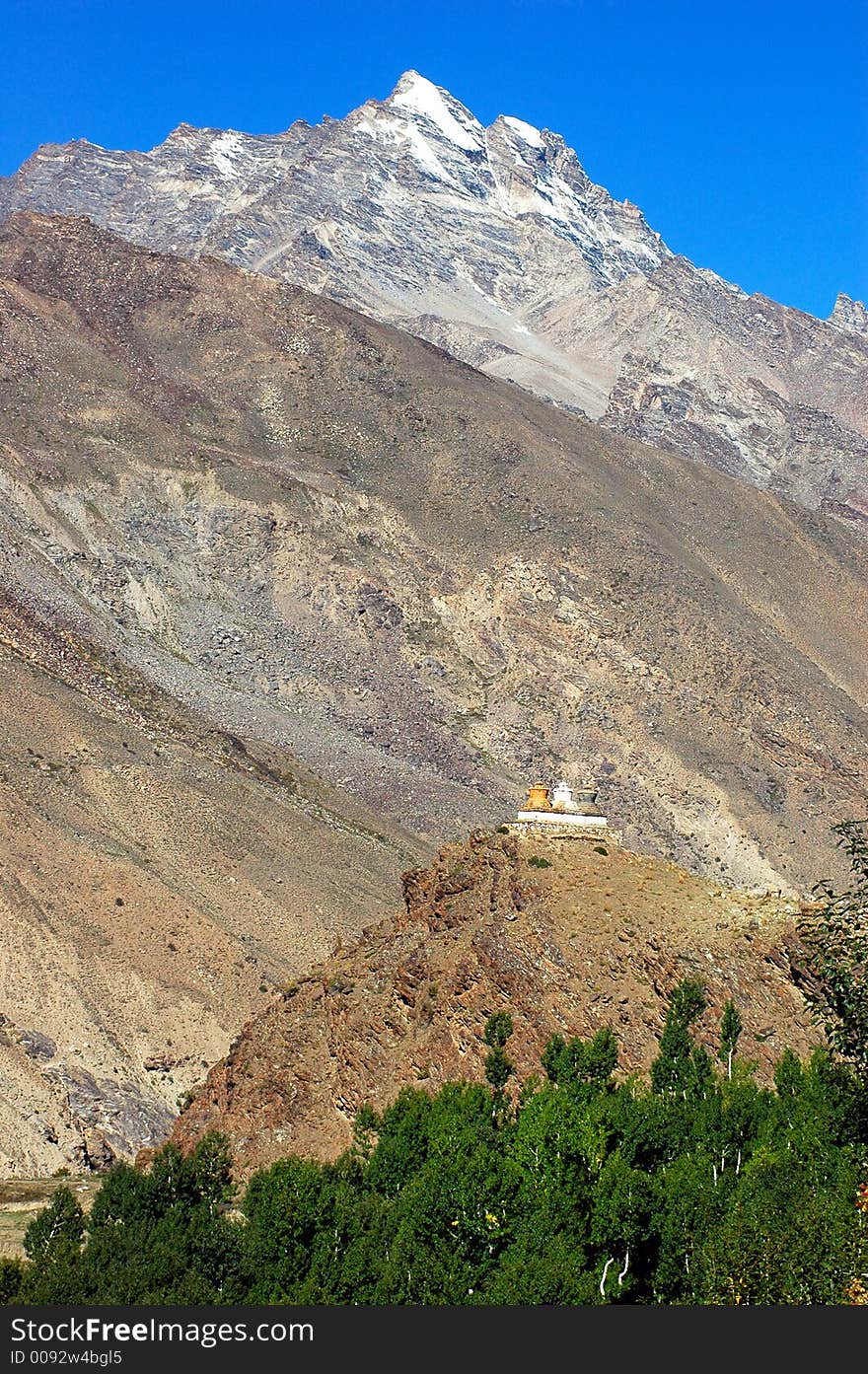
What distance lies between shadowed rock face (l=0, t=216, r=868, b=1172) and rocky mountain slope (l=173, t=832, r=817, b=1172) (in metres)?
19.4

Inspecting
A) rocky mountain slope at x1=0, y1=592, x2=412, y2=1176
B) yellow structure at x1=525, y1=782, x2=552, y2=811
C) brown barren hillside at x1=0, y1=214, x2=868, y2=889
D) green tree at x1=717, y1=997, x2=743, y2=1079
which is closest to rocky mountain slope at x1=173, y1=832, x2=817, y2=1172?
green tree at x1=717, y1=997, x2=743, y2=1079

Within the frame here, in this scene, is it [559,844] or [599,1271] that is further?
[559,844]

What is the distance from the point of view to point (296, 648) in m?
118

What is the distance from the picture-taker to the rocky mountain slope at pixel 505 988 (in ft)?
129

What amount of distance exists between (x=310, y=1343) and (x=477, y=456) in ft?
392

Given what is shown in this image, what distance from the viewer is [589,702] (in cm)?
11912

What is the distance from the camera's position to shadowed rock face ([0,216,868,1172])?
71.2 metres

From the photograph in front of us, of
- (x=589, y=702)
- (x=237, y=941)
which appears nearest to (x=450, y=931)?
(x=237, y=941)

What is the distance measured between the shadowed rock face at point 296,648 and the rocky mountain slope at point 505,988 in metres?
19.4

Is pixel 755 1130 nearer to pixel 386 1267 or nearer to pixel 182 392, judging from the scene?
pixel 386 1267

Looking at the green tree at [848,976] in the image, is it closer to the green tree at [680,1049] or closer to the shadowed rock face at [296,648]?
the green tree at [680,1049]

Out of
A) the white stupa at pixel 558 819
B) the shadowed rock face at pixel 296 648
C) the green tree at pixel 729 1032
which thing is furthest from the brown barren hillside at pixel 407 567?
the green tree at pixel 729 1032

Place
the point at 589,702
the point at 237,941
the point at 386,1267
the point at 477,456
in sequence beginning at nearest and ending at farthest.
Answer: the point at 386,1267
the point at 237,941
the point at 589,702
the point at 477,456

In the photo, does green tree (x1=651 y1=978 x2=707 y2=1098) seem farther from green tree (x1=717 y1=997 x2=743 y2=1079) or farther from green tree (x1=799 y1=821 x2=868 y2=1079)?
green tree (x1=799 y1=821 x2=868 y2=1079)
